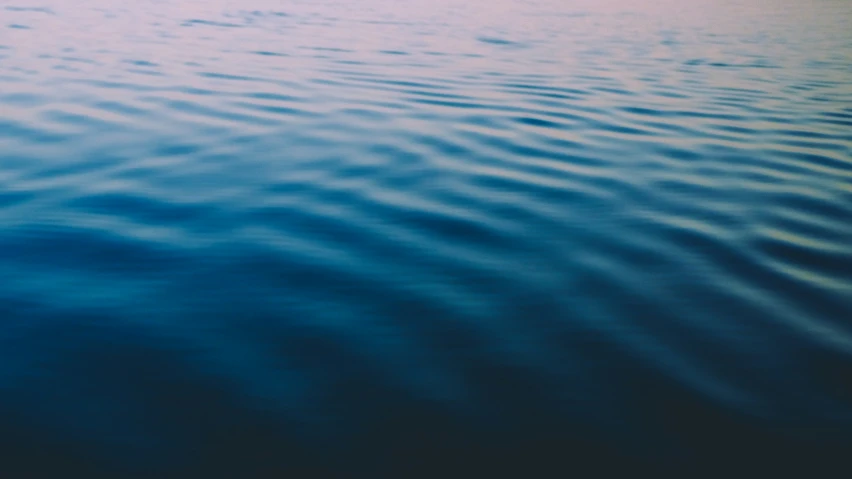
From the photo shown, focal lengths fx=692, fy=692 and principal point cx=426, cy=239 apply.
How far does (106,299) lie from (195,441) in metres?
1.27

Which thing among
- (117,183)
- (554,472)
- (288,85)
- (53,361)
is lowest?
(554,472)

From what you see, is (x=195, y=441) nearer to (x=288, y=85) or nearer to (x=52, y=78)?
(x=288, y=85)

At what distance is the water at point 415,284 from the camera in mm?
2553

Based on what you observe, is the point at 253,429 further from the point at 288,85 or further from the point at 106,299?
the point at 288,85

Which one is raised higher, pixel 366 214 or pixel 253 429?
pixel 366 214

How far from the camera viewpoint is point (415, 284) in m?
3.73

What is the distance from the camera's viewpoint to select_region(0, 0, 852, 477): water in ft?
8.38

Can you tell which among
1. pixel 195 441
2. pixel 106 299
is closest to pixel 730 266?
pixel 195 441

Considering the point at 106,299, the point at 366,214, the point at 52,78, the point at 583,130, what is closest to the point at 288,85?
the point at 52,78

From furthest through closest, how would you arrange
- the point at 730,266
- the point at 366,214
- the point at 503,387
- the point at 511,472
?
the point at 366,214, the point at 730,266, the point at 503,387, the point at 511,472

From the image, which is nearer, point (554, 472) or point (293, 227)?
point (554, 472)

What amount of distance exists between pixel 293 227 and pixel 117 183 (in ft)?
5.45

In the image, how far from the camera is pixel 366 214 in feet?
15.5

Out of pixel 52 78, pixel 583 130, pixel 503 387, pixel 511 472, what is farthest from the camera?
pixel 52 78
